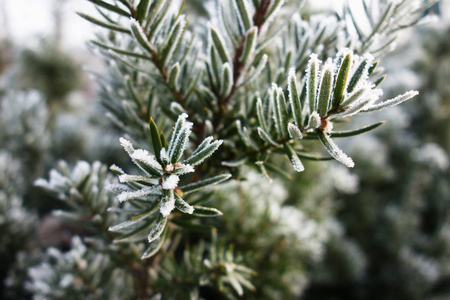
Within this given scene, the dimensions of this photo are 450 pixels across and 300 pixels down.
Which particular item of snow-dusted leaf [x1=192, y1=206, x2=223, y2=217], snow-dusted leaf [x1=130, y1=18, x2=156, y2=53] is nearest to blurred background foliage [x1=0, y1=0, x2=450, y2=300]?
snow-dusted leaf [x1=192, y1=206, x2=223, y2=217]

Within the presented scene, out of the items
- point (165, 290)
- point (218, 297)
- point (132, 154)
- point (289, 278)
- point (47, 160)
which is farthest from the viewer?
point (47, 160)

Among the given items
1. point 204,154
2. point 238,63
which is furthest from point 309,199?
point 204,154

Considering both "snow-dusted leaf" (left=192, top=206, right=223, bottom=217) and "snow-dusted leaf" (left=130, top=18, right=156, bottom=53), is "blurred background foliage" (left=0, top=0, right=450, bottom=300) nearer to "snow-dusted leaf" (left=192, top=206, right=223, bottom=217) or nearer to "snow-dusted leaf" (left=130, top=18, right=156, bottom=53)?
"snow-dusted leaf" (left=192, top=206, right=223, bottom=217)

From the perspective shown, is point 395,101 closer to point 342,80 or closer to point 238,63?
point 342,80

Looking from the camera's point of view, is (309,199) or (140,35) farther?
(309,199)

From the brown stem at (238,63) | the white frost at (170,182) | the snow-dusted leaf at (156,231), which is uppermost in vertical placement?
the brown stem at (238,63)

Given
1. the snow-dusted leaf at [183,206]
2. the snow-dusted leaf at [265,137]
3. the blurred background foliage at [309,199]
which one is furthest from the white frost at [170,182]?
the blurred background foliage at [309,199]

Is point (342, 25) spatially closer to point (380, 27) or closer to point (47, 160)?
point (380, 27)

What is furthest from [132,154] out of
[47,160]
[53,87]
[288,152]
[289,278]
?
[53,87]

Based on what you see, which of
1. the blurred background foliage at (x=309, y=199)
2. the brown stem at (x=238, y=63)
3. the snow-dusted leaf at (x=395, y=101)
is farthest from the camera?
the blurred background foliage at (x=309, y=199)

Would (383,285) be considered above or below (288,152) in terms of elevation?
below

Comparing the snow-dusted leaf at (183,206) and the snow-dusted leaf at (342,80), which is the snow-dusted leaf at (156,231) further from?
the snow-dusted leaf at (342,80)
